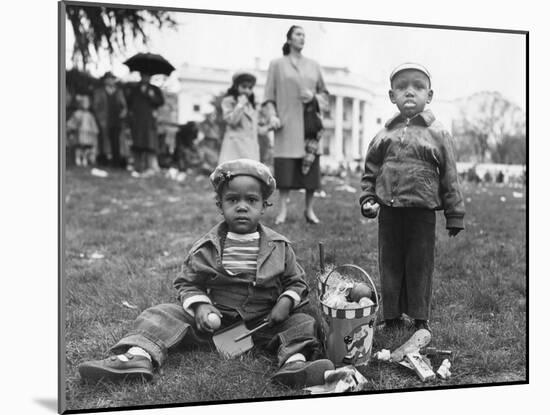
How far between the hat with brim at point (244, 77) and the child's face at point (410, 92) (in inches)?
29.7

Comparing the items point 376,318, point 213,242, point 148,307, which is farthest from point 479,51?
point 148,307

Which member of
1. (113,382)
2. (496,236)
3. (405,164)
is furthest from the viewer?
(496,236)

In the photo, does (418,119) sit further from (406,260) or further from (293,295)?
(293,295)

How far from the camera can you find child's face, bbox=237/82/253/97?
13.5 feet

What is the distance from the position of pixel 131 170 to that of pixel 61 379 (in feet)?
5.18

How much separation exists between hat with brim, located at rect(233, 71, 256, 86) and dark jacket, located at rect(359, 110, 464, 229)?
32.2 inches

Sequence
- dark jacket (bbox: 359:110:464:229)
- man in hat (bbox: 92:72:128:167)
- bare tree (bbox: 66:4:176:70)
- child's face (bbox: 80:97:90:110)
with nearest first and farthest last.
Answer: bare tree (bbox: 66:4:176:70) < dark jacket (bbox: 359:110:464:229) < child's face (bbox: 80:97:90:110) < man in hat (bbox: 92:72:128:167)

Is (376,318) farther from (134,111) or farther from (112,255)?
(134,111)

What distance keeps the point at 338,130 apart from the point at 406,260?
84cm

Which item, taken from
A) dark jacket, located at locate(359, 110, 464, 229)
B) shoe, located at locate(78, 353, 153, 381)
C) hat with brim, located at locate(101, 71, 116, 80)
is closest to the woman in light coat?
dark jacket, located at locate(359, 110, 464, 229)

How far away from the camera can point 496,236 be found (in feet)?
14.5

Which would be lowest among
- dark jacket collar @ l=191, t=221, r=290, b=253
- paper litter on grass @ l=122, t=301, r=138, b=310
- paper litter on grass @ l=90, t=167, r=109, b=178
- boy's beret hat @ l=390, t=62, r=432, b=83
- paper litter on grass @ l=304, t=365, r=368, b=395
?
paper litter on grass @ l=304, t=365, r=368, b=395

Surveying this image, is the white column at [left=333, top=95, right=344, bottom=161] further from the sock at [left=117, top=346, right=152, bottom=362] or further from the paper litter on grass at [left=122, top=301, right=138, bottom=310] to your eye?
the sock at [left=117, top=346, right=152, bottom=362]

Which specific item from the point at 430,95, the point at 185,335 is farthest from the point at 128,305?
the point at 430,95
